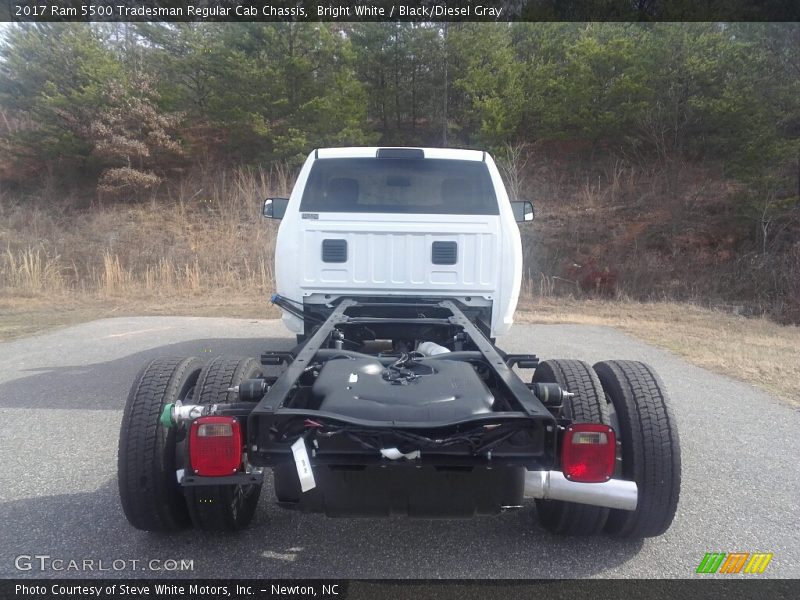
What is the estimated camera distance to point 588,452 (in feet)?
8.17

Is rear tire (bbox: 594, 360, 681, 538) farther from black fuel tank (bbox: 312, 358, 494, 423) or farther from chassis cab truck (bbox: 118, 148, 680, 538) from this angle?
black fuel tank (bbox: 312, 358, 494, 423)

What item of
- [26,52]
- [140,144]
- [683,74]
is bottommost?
[140,144]

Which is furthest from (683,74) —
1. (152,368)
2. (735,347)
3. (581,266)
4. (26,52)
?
(26,52)

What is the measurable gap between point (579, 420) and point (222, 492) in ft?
5.70

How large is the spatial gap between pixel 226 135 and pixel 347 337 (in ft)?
72.0

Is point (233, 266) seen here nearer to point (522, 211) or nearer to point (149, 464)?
point (522, 211)

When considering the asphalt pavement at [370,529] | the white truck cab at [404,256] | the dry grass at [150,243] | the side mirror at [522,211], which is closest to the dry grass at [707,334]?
the asphalt pavement at [370,529]

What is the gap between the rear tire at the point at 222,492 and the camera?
2.91 meters

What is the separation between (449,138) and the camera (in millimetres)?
24828

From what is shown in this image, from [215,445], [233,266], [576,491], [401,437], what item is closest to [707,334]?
[576,491]

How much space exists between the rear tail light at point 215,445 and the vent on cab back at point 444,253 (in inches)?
120

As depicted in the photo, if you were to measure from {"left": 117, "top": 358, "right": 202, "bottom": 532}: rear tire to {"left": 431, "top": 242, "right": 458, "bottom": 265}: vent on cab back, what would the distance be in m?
2.67

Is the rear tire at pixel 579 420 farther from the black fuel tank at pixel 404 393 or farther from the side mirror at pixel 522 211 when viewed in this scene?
the side mirror at pixel 522 211

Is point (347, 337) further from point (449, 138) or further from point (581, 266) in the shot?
point (449, 138)
